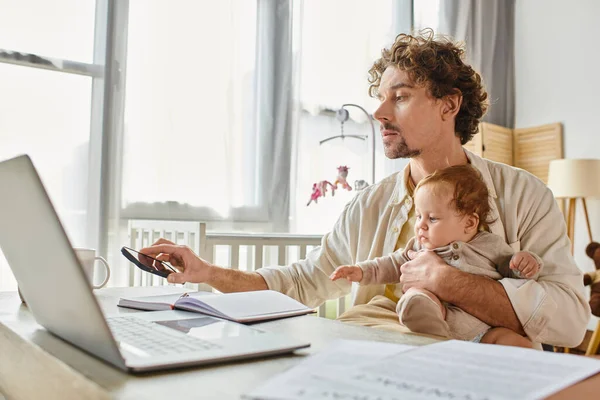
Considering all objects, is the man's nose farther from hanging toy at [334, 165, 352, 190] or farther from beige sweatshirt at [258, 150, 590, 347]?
hanging toy at [334, 165, 352, 190]

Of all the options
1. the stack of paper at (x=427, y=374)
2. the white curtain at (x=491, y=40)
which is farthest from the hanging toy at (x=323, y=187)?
the stack of paper at (x=427, y=374)

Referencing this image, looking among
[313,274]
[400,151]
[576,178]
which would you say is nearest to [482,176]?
[400,151]

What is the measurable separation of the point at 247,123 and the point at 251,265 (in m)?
0.82

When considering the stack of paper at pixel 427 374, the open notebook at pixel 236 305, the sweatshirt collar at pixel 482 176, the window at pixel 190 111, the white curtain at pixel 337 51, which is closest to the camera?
the stack of paper at pixel 427 374

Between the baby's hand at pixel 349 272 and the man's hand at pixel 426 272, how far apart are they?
0.11 m

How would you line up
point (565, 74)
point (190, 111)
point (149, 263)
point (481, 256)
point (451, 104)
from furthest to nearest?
point (565, 74)
point (190, 111)
point (451, 104)
point (481, 256)
point (149, 263)

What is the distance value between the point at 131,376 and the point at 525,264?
0.98m

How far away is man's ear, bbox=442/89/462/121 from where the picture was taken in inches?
68.0

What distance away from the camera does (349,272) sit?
1386 mm

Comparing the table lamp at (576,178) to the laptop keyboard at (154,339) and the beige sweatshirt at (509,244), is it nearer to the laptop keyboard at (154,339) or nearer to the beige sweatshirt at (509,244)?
the beige sweatshirt at (509,244)

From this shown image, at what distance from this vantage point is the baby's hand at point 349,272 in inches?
54.0

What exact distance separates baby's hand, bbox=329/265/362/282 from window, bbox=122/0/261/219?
4.70 ft

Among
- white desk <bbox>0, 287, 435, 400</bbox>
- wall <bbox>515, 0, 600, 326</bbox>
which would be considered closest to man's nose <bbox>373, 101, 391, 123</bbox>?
white desk <bbox>0, 287, 435, 400</bbox>

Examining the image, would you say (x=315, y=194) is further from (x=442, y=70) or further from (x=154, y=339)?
(x=154, y=339)
